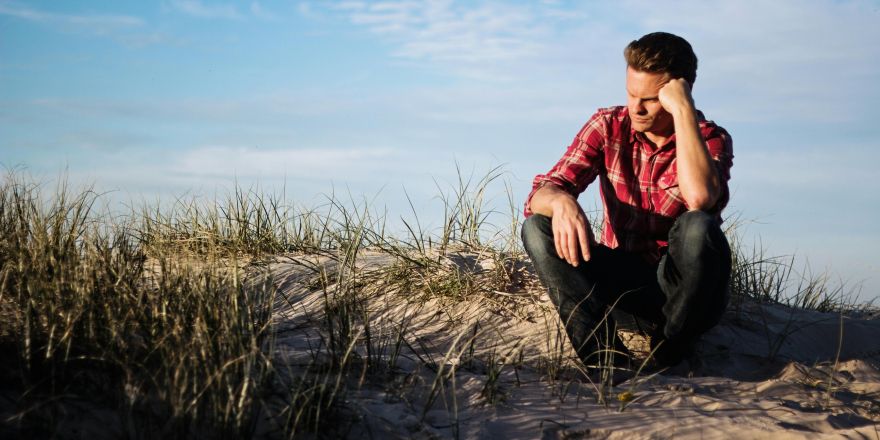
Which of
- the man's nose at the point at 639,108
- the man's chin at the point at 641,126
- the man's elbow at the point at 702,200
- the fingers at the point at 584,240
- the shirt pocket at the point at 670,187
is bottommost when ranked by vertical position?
the fingers at the point at 584,240

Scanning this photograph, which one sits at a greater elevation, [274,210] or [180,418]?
[274,210]

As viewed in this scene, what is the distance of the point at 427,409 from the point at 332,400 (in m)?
0.36

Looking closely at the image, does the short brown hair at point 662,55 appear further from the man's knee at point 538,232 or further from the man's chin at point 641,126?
the man's knee at point 538,232

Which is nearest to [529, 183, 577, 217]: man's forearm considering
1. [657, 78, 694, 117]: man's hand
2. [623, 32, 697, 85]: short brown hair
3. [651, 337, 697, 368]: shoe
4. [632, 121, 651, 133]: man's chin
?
[632, 121, 651, 133]: man's chin

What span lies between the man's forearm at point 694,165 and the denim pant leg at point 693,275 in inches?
2.9

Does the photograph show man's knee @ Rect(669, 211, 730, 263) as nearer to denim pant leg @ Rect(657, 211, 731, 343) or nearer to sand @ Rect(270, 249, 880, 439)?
denim pant leg @ Rect(657, 211, 731, 343)

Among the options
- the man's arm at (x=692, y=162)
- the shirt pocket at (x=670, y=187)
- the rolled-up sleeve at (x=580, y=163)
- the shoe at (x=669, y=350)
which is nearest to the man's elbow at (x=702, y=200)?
the man's arm at (x=692, y=162)

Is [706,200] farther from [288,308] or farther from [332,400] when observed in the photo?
[288,308]

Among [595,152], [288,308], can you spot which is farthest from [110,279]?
[595,152]

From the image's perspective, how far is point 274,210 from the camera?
609cm

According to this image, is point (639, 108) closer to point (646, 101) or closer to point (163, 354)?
point (646, 101)

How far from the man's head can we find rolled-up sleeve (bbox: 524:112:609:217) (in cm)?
19

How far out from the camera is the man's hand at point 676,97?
12.1ft

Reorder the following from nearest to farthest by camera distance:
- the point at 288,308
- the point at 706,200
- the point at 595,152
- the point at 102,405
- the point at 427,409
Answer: the point at 102,405
the point at 427,409
the point at 706,200
the point at 595,152
the point at 288,308
